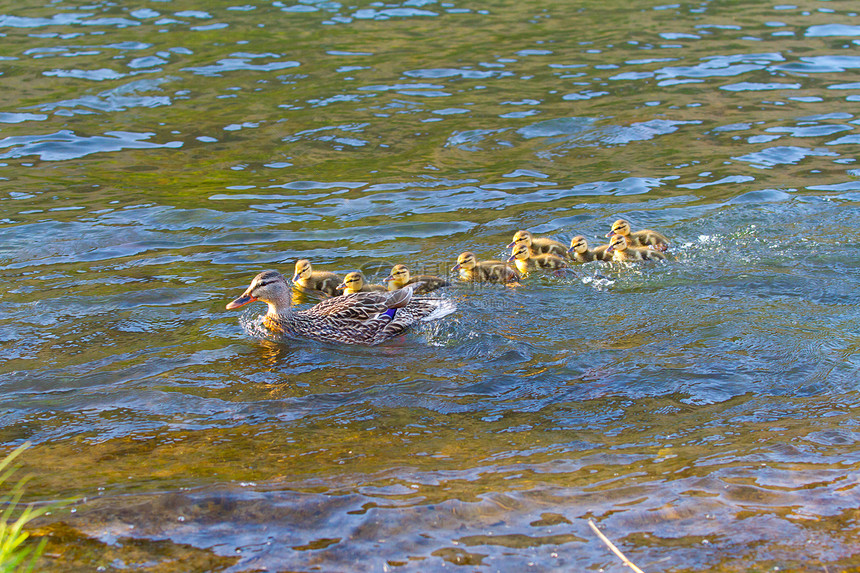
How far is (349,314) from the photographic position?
23.3ft

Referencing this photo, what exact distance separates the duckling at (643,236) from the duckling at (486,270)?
1.17m

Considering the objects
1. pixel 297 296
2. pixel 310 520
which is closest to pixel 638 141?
pixel 297 296

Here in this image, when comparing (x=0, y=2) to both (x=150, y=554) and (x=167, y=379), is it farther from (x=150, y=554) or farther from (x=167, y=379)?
(x=150, y=554)

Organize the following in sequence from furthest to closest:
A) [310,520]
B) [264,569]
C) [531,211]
A: [531,211] < [310,520] < [264,569]

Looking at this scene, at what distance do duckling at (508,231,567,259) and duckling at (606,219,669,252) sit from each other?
560 millimetres

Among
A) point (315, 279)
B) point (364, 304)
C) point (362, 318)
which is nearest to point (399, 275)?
point (364, 304)

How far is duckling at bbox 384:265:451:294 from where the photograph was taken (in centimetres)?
767

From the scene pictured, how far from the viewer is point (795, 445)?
16.4 feet

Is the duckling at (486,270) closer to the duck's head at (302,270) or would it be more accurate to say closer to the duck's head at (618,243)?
the duck's head at (618,243)

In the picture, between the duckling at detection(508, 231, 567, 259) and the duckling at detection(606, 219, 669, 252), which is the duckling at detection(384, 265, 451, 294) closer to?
the duckling at detection(508, 231, 567, 259)

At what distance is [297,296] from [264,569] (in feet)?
14.9

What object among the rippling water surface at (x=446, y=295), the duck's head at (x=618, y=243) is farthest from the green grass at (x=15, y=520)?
the duck's head at (x=618, y=243)

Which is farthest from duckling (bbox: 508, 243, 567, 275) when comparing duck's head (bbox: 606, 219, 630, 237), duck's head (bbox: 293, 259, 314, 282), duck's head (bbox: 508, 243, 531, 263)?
duck's head (bbox: 293, 259, 314, 282)

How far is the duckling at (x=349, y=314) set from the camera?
7078mm
